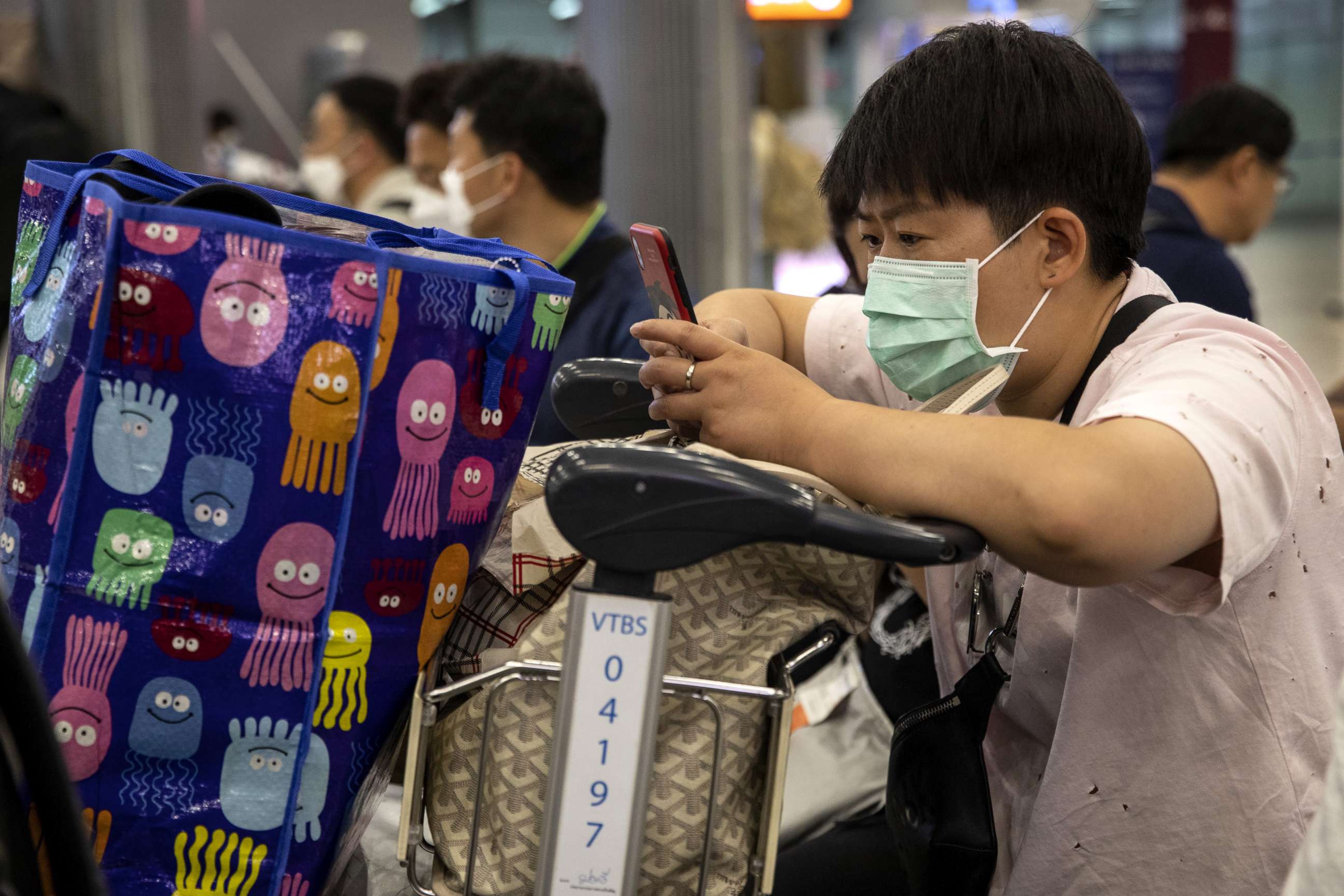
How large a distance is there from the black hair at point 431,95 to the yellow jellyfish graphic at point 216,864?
3.01 m

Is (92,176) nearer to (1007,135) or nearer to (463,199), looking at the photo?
(1007,135)

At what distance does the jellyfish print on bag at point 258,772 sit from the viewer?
0.92 m

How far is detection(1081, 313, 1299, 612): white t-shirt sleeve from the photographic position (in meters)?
0.91

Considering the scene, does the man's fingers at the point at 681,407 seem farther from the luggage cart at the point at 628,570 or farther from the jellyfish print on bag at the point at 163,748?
the jellyfish print on bag at the point at 163,748

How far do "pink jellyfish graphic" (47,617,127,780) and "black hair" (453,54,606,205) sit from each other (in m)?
2.10

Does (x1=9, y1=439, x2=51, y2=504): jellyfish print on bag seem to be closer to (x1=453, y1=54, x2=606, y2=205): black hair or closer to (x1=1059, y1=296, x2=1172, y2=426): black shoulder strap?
(x1=1059, y1=296, x2=1172, y2=426): black shoulder strap

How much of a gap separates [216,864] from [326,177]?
4.46m

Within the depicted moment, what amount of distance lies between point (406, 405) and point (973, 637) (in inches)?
25.5

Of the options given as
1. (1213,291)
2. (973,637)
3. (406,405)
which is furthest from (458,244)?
(1213,291)

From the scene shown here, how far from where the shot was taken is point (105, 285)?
0.83m

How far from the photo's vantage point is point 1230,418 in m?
0.93

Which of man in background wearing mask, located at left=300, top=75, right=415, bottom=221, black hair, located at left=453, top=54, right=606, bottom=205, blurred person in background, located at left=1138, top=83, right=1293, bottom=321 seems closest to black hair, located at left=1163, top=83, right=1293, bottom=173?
blurred person in background, located at left=1138, top=83, right=1293, bottom=321

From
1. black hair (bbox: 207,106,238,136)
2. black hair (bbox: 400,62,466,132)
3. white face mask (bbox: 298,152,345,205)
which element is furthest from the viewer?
black hair (bbox: 207,106,238,136)

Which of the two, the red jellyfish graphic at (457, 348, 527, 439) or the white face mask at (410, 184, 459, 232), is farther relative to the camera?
the white face mask at (410, 184, 459, 232)
